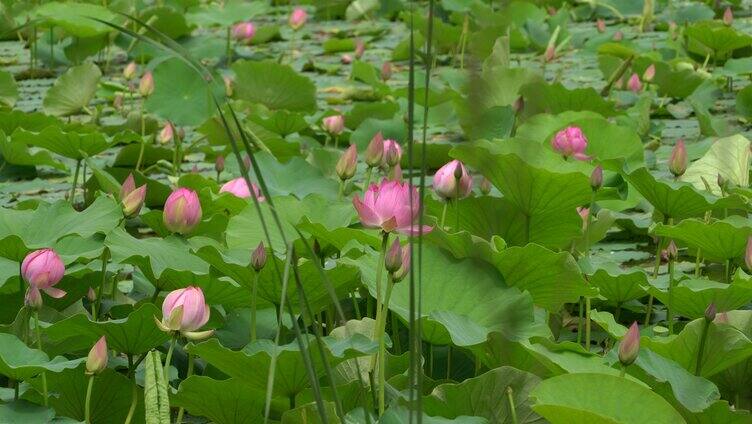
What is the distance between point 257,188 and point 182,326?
0.60 metres

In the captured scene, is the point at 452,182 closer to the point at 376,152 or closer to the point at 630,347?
the point at 376,152

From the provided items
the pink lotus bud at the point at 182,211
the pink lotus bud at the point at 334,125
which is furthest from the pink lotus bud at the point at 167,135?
the pink lotus bud at the point at 182,211

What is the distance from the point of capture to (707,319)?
1244 millimetres

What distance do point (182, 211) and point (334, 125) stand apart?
42.2 inches

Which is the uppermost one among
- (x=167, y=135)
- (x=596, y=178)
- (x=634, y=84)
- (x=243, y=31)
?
(x=596, y=178)

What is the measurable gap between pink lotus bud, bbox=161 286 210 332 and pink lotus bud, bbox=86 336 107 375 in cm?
7

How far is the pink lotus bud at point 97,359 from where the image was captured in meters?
1.15

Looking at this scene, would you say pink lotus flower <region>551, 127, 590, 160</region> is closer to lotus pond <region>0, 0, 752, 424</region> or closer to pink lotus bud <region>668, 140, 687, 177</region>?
lotus pond <region>0, 0, 752, 424</region>

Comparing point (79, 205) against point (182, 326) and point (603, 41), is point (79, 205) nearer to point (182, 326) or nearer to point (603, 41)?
point (182, 326)

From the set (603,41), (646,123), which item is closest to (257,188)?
(646,123)

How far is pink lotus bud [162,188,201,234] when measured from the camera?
61.5 inches

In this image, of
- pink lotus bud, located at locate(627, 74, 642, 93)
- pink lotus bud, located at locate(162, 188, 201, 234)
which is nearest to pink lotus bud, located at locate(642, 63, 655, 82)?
pink lotus bud, located at locate(627, 74, 642, 93)

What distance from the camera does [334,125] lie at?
103 inches

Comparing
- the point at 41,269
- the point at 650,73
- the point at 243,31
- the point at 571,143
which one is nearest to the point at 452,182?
the point at 571,143
